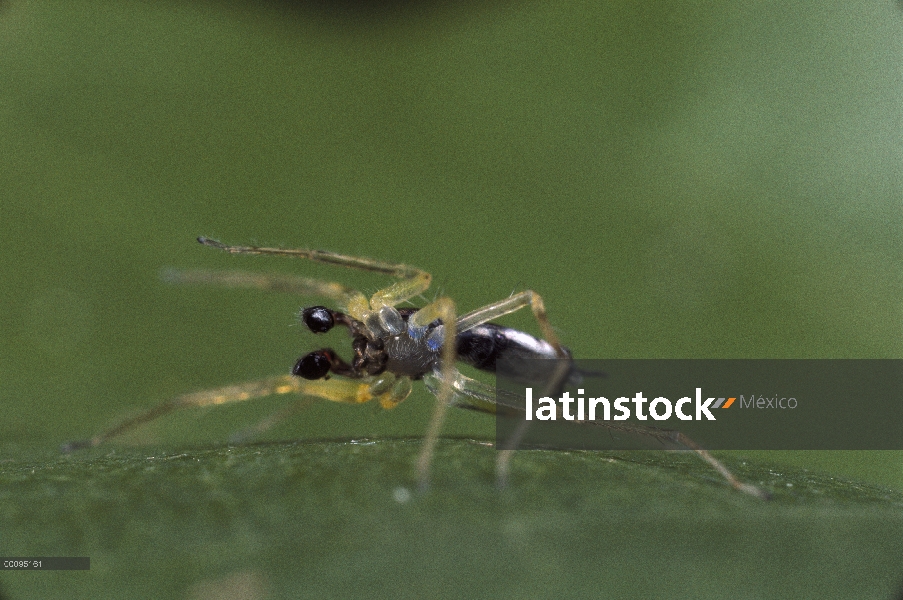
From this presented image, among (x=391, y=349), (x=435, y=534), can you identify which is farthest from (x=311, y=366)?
(x=435, y=534)

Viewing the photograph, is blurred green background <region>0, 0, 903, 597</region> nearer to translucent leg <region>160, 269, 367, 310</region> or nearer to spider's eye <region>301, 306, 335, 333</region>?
spider's eye <region>301, 306, 335, 333</region>

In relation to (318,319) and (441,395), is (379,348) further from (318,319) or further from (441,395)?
(441,395)

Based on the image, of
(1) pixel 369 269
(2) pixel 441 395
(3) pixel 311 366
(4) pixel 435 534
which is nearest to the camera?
(4) pixel 435 534

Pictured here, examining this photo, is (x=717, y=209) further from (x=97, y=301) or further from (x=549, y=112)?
(x=97, y=301)

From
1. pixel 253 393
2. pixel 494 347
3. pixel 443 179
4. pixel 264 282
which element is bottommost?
pixel 253 393

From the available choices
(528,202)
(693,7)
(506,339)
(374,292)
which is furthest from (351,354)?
(693,7)

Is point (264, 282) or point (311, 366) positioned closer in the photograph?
point (264, 282)

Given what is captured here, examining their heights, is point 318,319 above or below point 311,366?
above

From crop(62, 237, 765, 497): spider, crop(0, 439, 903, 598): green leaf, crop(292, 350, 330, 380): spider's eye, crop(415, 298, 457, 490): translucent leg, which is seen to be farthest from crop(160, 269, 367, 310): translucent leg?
crop(0, 439, 903, 598): green leaf
